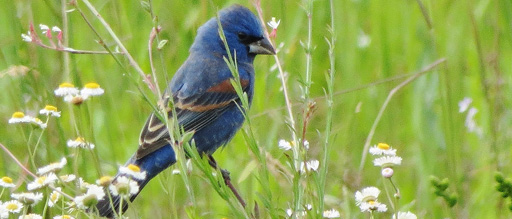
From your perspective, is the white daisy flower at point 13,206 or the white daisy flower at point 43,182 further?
the white daisy flower at point 13,206

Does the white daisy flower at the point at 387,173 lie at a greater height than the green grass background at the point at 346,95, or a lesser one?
lesser

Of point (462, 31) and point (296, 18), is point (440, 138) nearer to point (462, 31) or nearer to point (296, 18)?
point (462, 31)

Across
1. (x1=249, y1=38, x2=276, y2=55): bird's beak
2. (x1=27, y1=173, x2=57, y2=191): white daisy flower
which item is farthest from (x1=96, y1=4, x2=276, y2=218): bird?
(x1=27, y1=173, x2=57, y2=191): white daisy flower

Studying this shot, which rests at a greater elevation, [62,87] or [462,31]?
[462,31]

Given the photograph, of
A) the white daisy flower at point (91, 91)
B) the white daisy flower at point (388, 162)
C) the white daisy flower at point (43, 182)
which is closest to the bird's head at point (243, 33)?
the white daisy flower at point (91, 91)

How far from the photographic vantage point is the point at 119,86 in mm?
4121

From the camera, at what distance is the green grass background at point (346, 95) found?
3.23 metres

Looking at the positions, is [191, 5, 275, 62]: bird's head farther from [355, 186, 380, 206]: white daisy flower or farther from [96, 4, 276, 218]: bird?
[355, 186, 380, 206]: white daisy flower

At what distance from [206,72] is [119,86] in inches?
34.2

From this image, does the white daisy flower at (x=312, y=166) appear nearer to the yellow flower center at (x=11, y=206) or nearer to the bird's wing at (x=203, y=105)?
the yellow flower center at (x=11, y=206)

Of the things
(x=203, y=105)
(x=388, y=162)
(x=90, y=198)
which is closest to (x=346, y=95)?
(x=203, y=105)

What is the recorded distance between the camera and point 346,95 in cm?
404

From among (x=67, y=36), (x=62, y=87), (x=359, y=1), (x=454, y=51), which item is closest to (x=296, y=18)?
(x=359, y=1)

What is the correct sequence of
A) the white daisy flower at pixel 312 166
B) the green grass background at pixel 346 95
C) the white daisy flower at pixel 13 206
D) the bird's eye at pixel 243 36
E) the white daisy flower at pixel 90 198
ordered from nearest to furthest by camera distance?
the white daisy flower at pixel 90 198
the white daisy flower at pixel 312 166
the white daisy flower at pixel 13 206
the green grass background at pixel 346 95
the bird's eye at pixel 243 36
